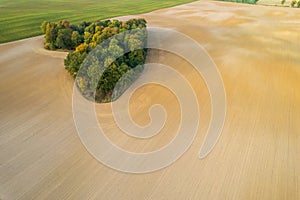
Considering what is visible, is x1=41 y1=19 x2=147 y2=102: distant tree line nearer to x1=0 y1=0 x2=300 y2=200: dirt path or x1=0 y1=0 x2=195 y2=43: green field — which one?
x1=0 y1=0 x2=300 y2=200: dirt path

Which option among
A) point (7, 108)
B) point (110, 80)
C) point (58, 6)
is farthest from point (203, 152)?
point (58, 6)

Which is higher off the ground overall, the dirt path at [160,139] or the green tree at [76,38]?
the green tree at [76,38]

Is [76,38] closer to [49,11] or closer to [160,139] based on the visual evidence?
[160,139]

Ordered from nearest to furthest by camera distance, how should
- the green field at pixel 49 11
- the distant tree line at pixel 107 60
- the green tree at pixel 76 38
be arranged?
1. the distant tree line at pixel 107 60
2. the green tree at pixel 76 38
3. the green field at pixel 49 11

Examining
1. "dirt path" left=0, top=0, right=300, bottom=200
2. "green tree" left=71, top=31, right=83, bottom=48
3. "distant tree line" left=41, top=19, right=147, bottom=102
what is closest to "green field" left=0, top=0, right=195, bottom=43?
"dirt path" left=0, top=0, right=300, bottom=200

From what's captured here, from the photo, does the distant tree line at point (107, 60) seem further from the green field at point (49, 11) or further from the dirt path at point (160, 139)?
the green field at point (49, 11)

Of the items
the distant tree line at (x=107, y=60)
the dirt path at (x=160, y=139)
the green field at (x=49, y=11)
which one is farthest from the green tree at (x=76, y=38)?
the green field at (x=49, y=11)

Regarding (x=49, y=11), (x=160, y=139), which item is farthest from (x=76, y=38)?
(x=49, y=11)
